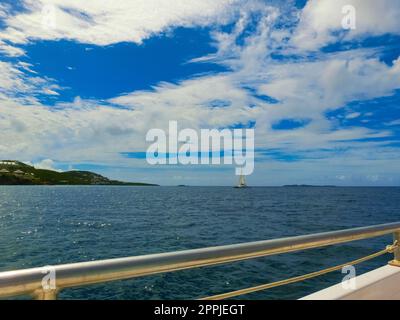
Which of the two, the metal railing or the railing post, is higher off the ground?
the metal railing

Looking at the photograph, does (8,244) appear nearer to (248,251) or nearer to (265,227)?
(265,227)

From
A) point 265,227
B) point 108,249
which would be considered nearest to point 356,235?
point 108,249

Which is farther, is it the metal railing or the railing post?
the railing post

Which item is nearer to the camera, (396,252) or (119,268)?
(119,268)

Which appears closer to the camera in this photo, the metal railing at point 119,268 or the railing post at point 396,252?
the metal railing at point 119,268

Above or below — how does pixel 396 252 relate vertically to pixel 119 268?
below

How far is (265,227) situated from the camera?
3869 centimetres

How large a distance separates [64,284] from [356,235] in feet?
8.90

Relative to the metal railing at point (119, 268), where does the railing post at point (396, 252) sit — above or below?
below
